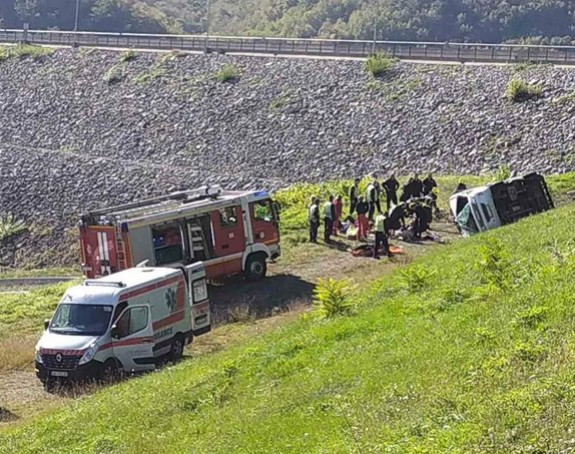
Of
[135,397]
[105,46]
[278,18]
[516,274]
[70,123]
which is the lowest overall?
[135,397]

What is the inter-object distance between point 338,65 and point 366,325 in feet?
129

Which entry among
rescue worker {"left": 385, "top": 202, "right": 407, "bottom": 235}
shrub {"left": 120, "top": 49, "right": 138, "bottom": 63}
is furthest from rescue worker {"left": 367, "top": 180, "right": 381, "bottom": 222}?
shrub {"left": 120, "top": 49, "right": 138, "bottom": 63}

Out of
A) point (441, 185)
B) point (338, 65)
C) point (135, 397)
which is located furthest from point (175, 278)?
point (338, 65)

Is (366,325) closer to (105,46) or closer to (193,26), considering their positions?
(105,46)

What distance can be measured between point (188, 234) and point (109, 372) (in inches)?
290

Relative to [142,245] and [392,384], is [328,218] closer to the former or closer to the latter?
[142,245]

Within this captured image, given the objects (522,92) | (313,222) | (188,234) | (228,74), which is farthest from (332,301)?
(228,74)

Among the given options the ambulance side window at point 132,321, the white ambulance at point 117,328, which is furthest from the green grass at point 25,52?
the ambulance side window at point 132,321

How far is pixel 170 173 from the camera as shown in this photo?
48.8 meters

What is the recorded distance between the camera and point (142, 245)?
25062 millimetres

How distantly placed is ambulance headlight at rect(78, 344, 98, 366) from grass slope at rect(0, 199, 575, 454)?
211 cm

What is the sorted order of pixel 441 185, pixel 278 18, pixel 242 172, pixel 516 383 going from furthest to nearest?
pixel 278 18 → pixel 242 172 → pixel 441 185 → pixel 516 383

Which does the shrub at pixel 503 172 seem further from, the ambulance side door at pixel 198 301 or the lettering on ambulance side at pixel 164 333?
the lettering on ambulance side at pixel 164 333

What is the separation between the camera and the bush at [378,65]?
169 feet
